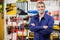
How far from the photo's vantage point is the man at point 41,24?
4.23 ft

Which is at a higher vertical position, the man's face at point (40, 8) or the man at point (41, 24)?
the man's face at point (40, 8)

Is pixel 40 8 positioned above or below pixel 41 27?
above

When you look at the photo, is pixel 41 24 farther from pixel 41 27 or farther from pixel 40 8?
pixel 40 8

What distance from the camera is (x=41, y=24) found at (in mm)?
1309

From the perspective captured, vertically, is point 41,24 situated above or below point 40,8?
below

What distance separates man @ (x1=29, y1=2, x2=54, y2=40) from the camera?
1290mm

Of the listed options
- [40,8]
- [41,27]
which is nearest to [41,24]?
[41,27]

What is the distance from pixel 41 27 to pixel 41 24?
0.10 feet

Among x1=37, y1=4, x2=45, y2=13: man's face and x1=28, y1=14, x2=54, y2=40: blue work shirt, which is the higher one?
x1=37, y1=4, x2=45, y2=13: man's face

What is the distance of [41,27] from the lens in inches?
51.0

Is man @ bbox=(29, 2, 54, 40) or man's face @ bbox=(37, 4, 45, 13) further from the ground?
man's face @ bbox=(37, 4, 45, 13)

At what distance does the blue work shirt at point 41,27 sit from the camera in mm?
1290

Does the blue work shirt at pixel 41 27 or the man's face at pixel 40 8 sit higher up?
the man's face at pixel 40 8

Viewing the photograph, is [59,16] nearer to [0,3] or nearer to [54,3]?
[54,3]
